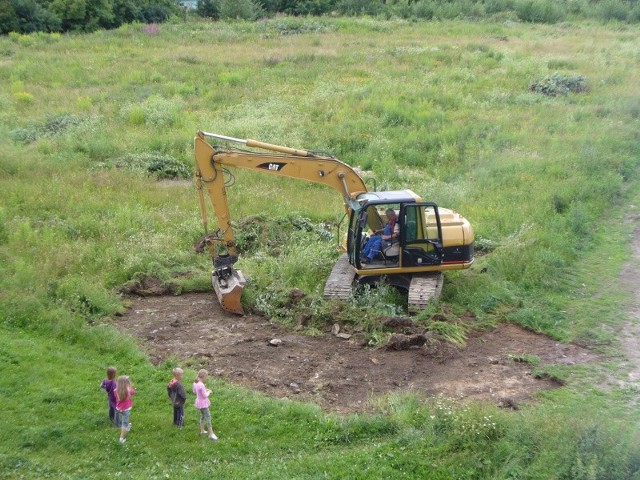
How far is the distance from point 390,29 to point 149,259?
36.5m

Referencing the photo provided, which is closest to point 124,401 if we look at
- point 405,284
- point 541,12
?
point 405,284

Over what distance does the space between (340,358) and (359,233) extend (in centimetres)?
276

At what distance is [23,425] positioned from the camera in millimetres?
11602

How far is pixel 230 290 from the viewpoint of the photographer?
15.7 m

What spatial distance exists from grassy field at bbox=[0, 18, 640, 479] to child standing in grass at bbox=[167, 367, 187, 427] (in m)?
0.20

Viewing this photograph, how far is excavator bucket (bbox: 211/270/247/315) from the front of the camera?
51.7 ft

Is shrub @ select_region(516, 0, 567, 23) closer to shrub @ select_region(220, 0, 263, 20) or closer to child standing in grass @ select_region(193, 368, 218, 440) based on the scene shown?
shrub @ select_region(220, 0, 263, 20)

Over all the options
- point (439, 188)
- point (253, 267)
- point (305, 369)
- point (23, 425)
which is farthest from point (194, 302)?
point (439, 188)

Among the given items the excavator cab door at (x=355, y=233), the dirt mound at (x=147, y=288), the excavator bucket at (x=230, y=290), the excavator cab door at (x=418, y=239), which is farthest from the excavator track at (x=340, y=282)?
the dirt mound at (x=147, y=288)

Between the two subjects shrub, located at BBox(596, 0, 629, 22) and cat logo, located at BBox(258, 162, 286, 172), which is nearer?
cat logo, located at BBox(258, 162, 286, 172)

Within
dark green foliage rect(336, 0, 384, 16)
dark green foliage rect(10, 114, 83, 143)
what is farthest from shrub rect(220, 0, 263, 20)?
dark green foliage rect(10, 114, 83, 143)

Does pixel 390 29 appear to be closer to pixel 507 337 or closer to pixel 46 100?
pixel 46 100

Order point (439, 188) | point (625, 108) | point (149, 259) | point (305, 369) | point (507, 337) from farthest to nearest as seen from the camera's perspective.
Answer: point (625, 108), point (439, 188), point (149, 259), point (507, 337), point (305, 369)

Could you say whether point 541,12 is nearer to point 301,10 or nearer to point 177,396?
point 301,10
